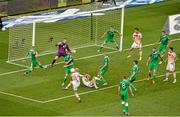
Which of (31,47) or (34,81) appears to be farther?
(31,47)

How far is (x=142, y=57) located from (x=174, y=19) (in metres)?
3.79

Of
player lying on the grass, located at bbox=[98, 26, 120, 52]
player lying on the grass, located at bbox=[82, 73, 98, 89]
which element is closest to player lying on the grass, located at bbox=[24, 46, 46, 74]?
player lying on the grass, located at bbox=[82, 73, 98, 89]

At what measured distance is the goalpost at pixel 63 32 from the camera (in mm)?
42562

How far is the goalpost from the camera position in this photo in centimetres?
4256

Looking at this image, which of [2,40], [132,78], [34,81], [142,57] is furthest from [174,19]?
[2,40]

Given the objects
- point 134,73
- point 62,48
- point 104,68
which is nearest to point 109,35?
point 62,48

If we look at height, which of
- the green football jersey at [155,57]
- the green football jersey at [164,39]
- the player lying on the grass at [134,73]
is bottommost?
the player lying on the grass at [134,73]

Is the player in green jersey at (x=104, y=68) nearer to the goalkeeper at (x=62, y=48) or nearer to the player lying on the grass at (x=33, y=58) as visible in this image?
the goalkeeper at (x=62, y=48)

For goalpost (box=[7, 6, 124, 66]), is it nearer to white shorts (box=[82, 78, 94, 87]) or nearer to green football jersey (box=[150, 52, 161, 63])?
white shorts (box=[82, 78, 94, 87])

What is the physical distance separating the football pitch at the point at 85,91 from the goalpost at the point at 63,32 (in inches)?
29.2

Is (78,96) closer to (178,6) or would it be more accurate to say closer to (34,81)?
(34,81)

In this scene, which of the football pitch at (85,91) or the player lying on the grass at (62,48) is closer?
the football pitch at (85,91)

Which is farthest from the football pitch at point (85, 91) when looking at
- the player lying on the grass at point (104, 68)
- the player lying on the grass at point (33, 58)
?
the player lying on the grass at point (104, 68)

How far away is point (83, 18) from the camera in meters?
50.6
